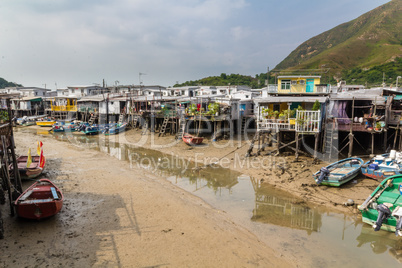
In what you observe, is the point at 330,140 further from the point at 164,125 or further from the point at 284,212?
the point at 164,125

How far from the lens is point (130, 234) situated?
1020 centimetres

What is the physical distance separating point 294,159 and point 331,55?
85.0m

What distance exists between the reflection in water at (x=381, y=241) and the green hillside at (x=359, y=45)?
6009cm

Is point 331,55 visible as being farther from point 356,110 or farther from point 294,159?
point 294,159

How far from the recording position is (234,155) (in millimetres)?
22250

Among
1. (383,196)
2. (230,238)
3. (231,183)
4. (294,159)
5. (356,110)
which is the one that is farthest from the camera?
(356,110)

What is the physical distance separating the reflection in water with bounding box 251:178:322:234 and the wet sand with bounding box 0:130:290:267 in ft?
6.43

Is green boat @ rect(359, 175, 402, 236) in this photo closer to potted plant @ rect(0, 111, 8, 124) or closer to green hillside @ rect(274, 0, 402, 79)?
potted plant @ rect(0, 111, 8, 124)

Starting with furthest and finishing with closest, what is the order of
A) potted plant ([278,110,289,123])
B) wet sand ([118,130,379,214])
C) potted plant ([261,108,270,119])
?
1. potted plant ([261,108,270,119])
2. potted plant ([278,110,289,123])
3. wet sand ([118,130,379,214])

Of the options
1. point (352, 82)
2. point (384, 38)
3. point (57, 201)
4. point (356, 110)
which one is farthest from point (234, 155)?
point (384, 38)

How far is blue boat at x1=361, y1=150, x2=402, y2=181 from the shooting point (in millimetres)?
14140

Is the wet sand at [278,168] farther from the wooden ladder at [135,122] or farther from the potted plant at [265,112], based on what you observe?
the wooden ladder at [135,122]

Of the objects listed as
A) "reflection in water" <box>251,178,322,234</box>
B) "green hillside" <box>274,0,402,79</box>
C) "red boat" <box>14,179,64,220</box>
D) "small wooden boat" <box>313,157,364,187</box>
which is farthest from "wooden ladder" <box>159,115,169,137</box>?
"green hillside" <box>274,0,402,79</box>

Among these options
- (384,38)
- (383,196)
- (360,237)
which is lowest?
(360,237)
